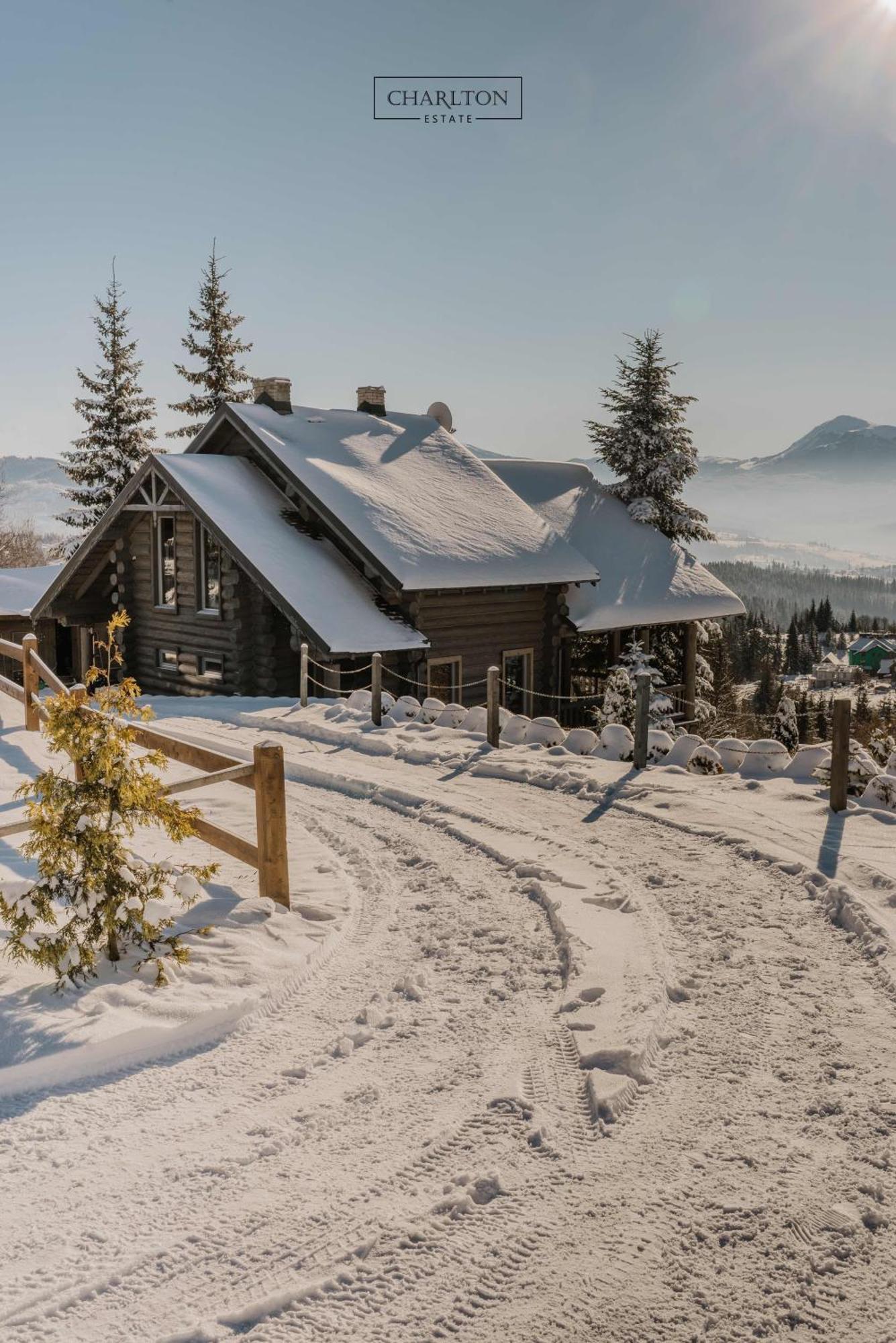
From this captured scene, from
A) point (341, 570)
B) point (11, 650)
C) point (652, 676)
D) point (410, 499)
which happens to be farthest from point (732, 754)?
point (652, 676)

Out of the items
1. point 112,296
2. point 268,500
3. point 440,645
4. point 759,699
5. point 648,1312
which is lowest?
point 759,699

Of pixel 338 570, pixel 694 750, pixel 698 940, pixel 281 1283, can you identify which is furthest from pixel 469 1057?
pixel 338 570

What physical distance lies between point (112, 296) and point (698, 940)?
3731 cm

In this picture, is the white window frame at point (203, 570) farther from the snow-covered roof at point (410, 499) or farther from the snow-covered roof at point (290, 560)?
the snow-covered roof at point (410, 499)

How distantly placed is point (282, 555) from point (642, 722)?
35.4 ft

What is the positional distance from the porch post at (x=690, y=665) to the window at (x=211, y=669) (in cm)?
1468

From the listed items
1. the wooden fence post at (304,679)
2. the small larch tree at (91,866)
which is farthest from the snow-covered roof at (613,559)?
the small larch tree at (91,866)

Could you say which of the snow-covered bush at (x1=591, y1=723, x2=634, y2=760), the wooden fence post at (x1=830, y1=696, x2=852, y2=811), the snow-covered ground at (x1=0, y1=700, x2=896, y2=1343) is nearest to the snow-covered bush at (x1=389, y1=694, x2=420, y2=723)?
the snow-covered bush at (x1=591, y1=723, x2=634, y2=760)

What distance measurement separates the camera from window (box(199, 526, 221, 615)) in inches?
875

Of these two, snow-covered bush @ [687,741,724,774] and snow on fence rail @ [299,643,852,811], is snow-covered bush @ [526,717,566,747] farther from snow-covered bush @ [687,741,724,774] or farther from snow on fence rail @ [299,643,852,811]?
snow-covered bush @ [687,741,724,774]

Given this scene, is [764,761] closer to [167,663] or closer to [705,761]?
[705,761]

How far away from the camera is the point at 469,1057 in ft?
17.6

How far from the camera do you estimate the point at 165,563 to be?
23.8 m

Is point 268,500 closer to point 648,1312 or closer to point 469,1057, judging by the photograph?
point 469,1057
